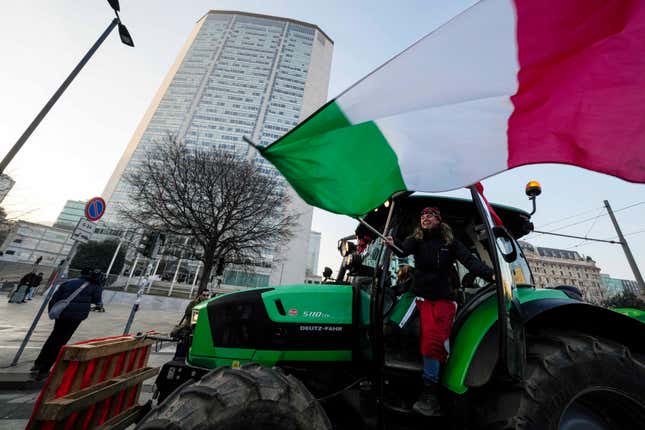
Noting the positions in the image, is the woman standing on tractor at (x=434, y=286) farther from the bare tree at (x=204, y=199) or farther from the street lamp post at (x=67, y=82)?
the bare tree at (x=204, y=199)

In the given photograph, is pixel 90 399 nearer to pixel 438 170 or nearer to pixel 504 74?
pixel 438 170

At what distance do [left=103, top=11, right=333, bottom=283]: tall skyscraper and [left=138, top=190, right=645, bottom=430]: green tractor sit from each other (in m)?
45.6

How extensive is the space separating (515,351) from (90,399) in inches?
119

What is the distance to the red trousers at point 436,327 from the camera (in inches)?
81.4

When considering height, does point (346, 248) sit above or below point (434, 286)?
above

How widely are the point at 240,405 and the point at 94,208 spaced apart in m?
7.73

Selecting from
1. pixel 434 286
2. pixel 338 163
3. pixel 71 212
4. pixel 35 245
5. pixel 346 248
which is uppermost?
pixel 71 212

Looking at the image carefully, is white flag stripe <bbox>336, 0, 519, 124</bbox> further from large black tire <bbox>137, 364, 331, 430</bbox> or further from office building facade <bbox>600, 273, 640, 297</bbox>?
office building facade <bbox>600, 273, 640, 297</bbox>

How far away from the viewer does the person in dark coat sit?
4.92 m

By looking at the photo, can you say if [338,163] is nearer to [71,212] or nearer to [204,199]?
[204,199]

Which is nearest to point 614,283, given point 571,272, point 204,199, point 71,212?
point 571,272

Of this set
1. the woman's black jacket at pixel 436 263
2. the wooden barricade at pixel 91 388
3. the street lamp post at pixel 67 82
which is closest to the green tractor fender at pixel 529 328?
the woman's black jacket at pixel 436 263

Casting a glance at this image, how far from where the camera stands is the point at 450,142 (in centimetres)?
188

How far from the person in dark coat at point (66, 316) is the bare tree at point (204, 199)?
29.3 feet
